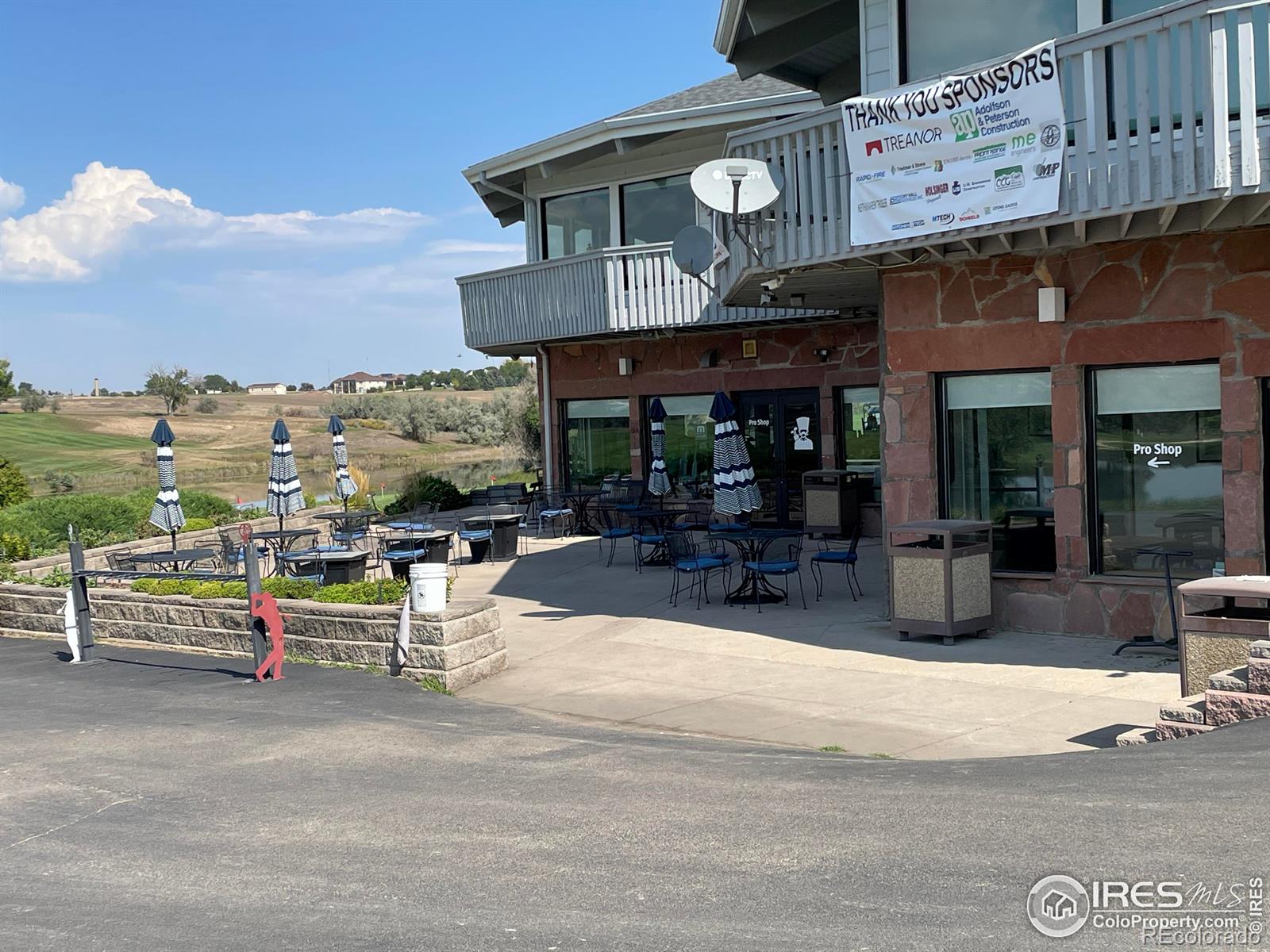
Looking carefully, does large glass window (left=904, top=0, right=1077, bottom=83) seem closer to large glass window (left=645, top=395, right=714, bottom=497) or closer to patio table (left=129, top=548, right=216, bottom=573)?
large glass window (left=645, top=395, right=714, bottom=497)

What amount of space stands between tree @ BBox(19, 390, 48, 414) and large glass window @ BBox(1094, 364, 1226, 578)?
263 ft

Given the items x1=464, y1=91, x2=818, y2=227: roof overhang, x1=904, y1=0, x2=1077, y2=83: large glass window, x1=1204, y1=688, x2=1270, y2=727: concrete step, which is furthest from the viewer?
x1=464, y1=91, x2=818, y2=227: roof overhang

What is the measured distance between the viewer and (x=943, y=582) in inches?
440

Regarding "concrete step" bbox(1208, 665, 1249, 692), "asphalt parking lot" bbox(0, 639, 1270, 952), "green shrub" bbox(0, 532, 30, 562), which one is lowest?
"asphalt parking lot" bbox(0, 639, 1270, 952)

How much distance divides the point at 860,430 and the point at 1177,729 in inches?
512

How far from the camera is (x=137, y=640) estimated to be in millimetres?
13148

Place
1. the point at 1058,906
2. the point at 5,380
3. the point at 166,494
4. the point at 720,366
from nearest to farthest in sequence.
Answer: the point at 1058,906
the point at 166,494
the point at 720,366
the point at 5,380

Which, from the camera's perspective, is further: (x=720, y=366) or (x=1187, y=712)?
(x=720, y=366)

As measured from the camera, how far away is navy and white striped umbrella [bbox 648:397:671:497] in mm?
20594

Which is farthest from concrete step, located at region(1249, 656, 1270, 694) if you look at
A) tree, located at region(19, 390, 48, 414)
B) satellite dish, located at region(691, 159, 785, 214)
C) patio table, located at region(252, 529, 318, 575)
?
tree, located at region(19, 390, 48, 414)

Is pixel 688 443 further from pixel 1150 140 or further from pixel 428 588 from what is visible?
pixel 1150 140

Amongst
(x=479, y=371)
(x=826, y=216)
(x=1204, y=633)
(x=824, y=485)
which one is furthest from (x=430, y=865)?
(x=479, y=371)

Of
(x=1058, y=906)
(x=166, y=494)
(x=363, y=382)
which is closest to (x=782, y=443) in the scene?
(x=166, y=494)

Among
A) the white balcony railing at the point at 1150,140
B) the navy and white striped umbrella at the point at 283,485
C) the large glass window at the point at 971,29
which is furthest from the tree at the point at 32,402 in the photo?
the white balcony railing at the point at 1150,140
